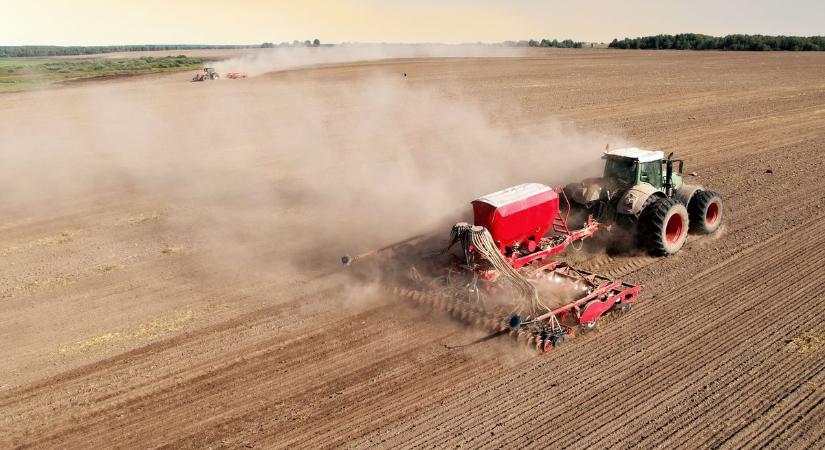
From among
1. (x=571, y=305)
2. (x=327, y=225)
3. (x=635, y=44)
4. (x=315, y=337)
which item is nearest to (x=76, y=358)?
(x=315, y=337)

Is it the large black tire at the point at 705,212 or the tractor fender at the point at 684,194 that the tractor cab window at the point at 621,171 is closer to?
the tractor fender at the point at 684,194

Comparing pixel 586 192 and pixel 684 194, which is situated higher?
pixel 586 192

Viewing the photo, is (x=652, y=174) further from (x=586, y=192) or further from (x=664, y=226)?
(x=586, y=192)

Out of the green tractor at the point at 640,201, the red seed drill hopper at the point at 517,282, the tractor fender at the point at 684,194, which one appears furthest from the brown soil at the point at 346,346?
the tractor fender at the point at 684,194

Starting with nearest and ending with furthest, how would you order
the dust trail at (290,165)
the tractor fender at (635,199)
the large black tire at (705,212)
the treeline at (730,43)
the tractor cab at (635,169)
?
the tractor fender at (635,199) < the tractor cab at (635,169) < the large black tire at (705,212) < the dust trail at (290,165) < the treeline at (730,43)

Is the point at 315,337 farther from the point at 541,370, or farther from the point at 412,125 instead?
the point at 412,125

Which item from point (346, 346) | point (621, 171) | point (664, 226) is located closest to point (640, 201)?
point (664, 226)
